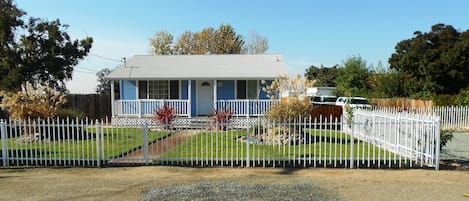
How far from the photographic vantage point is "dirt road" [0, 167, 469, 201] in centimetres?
661

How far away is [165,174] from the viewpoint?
8.16 meters

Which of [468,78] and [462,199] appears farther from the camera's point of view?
[468,78]

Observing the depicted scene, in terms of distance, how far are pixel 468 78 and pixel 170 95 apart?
23.7 m

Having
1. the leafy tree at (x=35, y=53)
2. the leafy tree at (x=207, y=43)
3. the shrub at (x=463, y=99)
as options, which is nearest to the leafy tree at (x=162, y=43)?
the leafy tree at (x=207, y=43)

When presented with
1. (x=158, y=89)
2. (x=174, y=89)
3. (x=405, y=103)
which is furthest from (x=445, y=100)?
(x=158, y=89)

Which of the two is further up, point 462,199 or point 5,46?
point 5,46

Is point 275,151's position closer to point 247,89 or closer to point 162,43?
point 247,89

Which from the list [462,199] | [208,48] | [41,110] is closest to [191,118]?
[41,110]

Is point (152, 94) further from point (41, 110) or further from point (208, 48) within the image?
point (208, 48)

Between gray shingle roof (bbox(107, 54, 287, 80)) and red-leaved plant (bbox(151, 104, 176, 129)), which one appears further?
gray shingle roof (bbox(107, 54, 287, 80))

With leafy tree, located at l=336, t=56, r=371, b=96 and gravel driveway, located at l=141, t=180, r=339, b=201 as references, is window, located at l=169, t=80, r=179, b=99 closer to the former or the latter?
gravel driveway, located at l=141, t=180, r=339, b=201

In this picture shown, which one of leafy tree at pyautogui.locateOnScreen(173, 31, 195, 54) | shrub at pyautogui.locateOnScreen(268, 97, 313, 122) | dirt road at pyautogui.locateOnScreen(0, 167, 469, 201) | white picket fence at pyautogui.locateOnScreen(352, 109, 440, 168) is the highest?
leafy tree at pyautogui.locateOnScreen(173, 31, 195, 54)

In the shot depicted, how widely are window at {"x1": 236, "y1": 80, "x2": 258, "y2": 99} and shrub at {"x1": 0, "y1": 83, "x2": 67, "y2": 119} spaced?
389 inches

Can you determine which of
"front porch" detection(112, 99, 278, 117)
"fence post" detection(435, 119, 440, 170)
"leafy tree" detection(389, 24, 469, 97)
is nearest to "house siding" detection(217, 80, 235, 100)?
"front porch" detection(112, 99, 278, 117)
